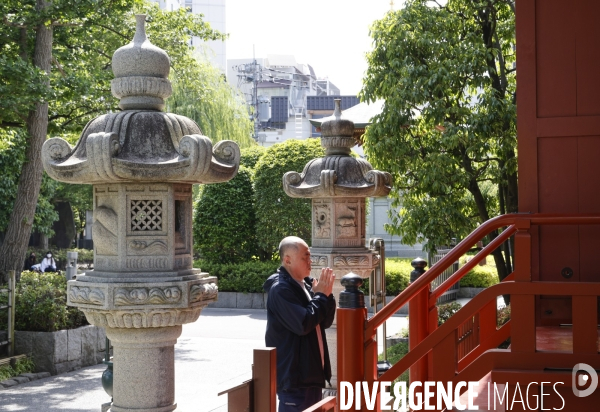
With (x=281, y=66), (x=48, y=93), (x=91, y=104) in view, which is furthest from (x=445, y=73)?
(x=281, y=66)

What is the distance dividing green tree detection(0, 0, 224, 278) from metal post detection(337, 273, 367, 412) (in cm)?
974

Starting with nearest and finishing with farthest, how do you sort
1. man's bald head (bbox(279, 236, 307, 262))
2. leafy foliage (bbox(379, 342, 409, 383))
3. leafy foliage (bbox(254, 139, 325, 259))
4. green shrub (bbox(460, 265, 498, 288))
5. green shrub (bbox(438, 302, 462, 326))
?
man's bald head (bbox(279, 236, 307, 262)) < leafy foliage (bbox(379, 342, 409, 383)) < green shrub (bbox(438, 302, 462, 326)) < green shrub (bbox(460, 265, 498, 288)) < leafy foliage (bbox(254, 139, 325, 259))

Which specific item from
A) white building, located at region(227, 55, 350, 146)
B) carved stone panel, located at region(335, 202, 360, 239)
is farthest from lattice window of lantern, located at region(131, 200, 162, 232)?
white building, located at region(227, 55, 350, 146)

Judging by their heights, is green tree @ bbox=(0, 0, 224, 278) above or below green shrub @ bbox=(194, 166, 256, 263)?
above

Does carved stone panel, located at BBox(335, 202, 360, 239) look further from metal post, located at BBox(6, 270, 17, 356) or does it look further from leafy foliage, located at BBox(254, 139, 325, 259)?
leafy foliage, located at BBox(254, 139, 325, 259)

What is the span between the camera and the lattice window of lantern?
564 cm

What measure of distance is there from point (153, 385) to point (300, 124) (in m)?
58.5

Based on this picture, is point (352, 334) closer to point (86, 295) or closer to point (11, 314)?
point (86, 295)

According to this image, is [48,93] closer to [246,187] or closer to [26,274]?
[26,274]

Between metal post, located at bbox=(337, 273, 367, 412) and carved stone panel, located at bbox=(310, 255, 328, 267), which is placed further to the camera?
carved stone panel, located at bbox=(310, 255, 328, 267)

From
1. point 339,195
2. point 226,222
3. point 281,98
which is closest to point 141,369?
point 339,195

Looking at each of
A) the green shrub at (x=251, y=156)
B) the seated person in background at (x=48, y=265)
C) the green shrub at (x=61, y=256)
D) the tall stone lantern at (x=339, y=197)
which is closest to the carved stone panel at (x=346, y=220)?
the tall stone lantern at (x=339, y=197)

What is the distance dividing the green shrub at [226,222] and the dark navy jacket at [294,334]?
17070mm

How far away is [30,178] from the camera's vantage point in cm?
1472
